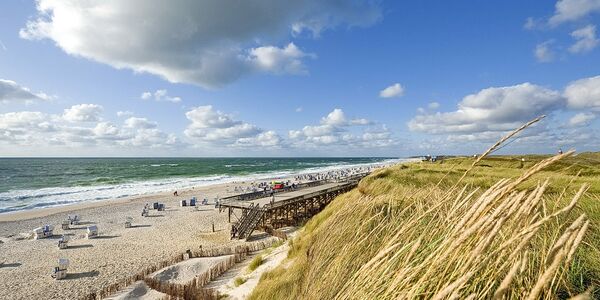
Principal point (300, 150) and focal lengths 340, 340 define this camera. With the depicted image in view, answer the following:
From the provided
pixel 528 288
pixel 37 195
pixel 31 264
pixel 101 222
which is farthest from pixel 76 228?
pixel 528 288

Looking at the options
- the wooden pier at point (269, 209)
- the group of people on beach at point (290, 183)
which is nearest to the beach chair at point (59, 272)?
the wooden pier at point (269, 209)

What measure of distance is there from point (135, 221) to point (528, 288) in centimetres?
3552

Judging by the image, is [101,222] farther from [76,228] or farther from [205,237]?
[205,237]

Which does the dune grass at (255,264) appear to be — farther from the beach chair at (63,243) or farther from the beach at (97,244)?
the beach chair at (63,243)

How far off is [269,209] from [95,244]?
41.8ft

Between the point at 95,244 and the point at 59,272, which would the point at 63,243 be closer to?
the point at 95,244

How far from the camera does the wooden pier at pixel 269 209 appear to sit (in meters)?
24.4

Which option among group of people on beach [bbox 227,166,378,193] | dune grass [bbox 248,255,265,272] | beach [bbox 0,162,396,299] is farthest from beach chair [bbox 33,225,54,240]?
dune grass [bbox 248,255,265,272]

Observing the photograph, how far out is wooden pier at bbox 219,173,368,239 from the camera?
24.4 m

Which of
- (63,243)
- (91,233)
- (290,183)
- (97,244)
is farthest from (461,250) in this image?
(290,183)

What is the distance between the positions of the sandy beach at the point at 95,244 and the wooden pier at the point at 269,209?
1.57 m

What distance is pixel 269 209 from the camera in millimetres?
25812

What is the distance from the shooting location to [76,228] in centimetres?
2977

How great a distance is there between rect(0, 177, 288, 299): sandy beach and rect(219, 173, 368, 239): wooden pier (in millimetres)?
1572
